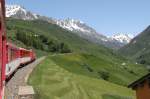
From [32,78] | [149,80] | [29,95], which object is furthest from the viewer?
[32,78]

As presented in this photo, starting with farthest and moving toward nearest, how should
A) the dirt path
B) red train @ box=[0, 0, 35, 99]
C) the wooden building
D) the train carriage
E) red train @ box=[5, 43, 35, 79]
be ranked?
the dirt path → the wooden building → the train carriage → red train @ box=[5, 43, 35, 79] → red train @ box=[0, 0, 35, 99]

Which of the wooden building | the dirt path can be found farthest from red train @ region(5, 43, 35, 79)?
the wooden building

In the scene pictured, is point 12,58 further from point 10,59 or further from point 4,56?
point 4,56

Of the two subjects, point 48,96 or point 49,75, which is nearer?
point 48,96

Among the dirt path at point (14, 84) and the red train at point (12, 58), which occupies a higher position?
the red train at point (12, 58)

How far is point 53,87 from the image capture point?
5197 centimetres

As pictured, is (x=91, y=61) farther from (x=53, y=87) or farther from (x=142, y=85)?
(x=142, y=85)

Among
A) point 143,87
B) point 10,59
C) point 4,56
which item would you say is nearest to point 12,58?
point 10,59

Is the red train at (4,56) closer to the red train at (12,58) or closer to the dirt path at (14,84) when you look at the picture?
the red train at (12,58)

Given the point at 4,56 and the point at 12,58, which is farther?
the point at 12,58

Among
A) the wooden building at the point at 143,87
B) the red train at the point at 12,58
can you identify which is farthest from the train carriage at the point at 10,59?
the wooden building at the point at 143,87

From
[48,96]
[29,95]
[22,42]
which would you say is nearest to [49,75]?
[48,96]

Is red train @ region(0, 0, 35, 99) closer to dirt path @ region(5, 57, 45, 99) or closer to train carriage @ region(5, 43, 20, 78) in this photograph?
train carriage @ region(5, 43, 20, 78)

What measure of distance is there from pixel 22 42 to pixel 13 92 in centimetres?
15109
